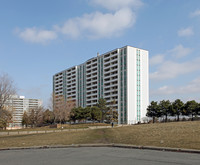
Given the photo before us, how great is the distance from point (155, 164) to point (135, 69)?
8947 centimetres

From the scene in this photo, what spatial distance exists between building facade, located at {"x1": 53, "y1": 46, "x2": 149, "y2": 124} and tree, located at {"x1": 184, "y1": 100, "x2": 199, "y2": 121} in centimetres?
2888

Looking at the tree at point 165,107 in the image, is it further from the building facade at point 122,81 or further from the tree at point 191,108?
the building facade at point 122,81

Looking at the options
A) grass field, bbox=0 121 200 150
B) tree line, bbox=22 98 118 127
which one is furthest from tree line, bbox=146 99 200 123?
grass field, bbox=0 121 200 150

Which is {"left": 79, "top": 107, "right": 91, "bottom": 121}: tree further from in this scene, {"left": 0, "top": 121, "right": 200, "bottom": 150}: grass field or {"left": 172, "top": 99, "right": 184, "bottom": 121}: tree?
{"left": 0, "top": 121, "right": 200, "bottom": 150}: grass field

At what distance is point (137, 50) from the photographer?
9762cm

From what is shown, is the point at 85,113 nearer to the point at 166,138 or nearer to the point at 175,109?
the point at 175,109

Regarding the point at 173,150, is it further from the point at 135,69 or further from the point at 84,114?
the point at 135,69

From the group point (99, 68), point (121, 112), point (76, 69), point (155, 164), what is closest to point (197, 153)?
point (155, 164)

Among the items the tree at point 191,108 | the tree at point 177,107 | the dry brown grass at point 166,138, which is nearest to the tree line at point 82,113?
the tree at point 177,107

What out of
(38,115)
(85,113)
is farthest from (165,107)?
(38,115)

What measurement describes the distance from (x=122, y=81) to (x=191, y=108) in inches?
1463

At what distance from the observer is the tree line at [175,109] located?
6306cm

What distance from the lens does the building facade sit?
9306 cm

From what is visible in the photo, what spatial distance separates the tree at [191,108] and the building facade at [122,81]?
28882 mm
